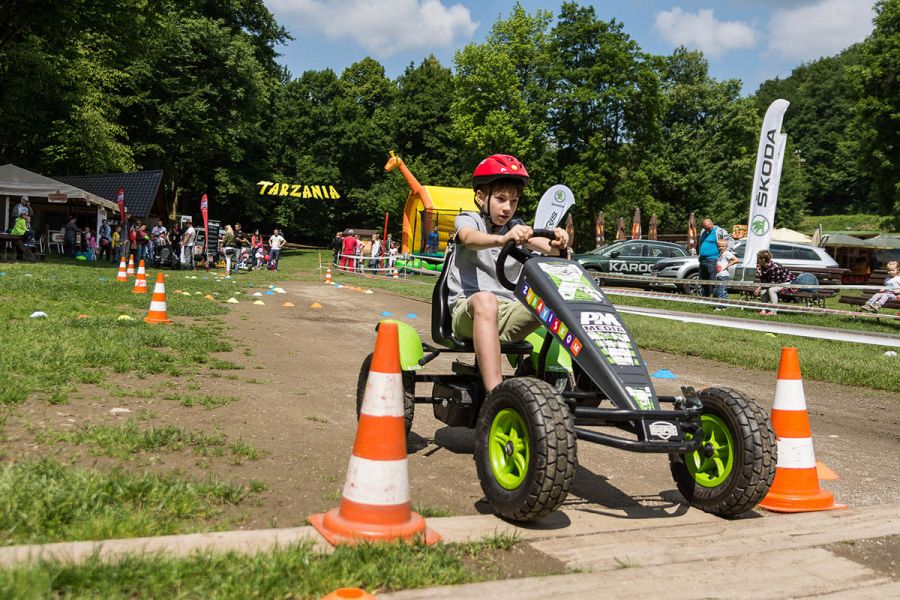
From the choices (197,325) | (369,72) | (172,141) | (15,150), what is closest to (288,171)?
(369,72)

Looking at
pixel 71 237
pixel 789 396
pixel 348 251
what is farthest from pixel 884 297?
pixel 71 237

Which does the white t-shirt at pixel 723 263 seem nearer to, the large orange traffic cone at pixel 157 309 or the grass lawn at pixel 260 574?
the large orange traffic cone at pixel 157 309

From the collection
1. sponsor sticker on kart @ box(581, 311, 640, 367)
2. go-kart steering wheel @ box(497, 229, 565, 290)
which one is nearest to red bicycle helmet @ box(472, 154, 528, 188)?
go-kart steering wheel @ box(497, 229, 565, 290)

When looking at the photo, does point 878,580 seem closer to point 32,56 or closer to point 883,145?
point 32,56

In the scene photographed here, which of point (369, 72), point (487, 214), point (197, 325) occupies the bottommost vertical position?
point (197, 325)

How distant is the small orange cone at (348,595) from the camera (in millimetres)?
2390

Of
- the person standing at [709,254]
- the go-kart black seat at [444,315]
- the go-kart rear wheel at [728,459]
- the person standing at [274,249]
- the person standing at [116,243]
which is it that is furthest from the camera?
the person standing at [274,249]

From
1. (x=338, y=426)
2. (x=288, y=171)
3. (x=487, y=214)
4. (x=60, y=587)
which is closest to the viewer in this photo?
(x=60, y=587)

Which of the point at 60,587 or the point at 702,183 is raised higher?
the point at 702,183

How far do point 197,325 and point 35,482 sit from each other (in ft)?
24.2

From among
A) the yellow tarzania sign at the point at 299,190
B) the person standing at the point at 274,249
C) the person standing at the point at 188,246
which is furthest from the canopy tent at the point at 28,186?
the yellow tarzania sign at the point at 299,190

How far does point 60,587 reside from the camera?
231 cm

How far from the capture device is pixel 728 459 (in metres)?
3.84

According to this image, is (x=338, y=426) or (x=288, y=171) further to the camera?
(x=288, y=171)
